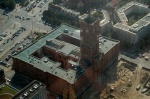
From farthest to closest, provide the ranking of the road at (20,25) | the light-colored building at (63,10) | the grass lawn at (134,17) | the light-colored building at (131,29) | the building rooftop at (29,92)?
the light-colored building at (63,10), the grass lawn at (134,17), the road at (20,25), the light-colored building at (131,29), the building rooftop at (29,92)

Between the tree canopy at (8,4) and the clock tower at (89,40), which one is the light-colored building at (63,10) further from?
the clock tower at (89,40)

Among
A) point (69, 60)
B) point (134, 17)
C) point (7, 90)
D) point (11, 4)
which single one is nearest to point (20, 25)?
point (11, 4)

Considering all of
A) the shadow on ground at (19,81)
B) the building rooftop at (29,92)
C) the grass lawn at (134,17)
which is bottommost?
the shadow on ground at (19,81)

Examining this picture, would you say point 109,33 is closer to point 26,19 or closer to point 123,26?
point 123,26

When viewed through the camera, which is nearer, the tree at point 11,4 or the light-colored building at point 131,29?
the light-colored building at point 131,29

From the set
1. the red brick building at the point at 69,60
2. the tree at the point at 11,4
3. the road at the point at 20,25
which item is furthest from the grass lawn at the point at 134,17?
the tree at the point at 11,4

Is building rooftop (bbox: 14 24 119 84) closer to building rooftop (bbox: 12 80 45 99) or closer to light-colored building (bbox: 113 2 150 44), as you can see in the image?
light-colored building (bbox: 113 2 150 44)

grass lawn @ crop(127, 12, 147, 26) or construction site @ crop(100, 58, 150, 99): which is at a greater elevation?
grass lawn @ crop(127, 12, 147, 26)

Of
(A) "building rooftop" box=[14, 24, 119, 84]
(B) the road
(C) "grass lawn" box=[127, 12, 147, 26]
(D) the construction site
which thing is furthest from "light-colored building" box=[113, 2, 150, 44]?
(B) the road
